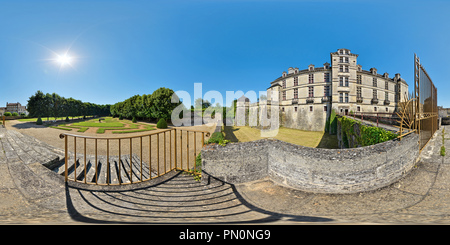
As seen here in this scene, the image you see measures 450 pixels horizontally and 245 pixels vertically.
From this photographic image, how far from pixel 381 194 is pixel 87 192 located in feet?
26.9

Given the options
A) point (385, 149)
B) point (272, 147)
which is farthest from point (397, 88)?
point (272, 147)

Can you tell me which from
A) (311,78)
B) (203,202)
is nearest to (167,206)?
(203,202)

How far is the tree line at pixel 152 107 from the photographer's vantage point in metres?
19.7

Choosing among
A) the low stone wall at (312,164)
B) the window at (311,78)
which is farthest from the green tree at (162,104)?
the window at (311,78)

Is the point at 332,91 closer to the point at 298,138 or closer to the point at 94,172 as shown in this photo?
the point at 298,138

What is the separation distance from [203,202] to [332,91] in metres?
33.0

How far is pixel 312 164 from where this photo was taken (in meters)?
4.83

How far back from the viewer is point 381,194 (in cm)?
450

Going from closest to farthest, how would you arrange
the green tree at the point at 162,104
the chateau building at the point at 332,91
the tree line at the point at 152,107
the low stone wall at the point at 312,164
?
1. the low stone wall at the point at 312,164
2. the tree line at the point at 152,107
3. the green tree at the point at 162,104
4. the chateau building at the point at 332,91

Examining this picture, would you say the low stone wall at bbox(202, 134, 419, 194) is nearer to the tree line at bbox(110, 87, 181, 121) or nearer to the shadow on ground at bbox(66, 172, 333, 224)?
the shadow on ground at bbox(66, 172, 333, 224)

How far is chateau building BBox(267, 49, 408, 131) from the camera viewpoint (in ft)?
92.0

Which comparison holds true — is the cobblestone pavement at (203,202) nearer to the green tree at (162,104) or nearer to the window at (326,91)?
the green tree at (162,104)

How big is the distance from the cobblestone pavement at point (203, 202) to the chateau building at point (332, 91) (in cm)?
2659

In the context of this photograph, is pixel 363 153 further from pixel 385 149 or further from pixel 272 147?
pixel 272 147
